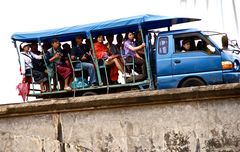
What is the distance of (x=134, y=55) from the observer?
535 inches

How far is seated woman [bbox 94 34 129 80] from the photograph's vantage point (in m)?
13.7

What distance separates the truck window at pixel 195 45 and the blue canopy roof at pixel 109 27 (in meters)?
0.63

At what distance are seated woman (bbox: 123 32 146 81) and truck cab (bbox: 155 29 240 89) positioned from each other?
414 mm

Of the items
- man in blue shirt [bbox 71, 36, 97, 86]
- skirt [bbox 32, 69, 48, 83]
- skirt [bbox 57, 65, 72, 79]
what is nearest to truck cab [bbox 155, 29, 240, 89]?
man in blue shirt [bbox 71, 36, 97, 86]

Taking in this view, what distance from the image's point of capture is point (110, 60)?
13.8 m

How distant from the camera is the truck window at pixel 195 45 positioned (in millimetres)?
12945

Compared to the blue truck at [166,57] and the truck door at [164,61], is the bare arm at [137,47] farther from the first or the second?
the truck door at [164,61]

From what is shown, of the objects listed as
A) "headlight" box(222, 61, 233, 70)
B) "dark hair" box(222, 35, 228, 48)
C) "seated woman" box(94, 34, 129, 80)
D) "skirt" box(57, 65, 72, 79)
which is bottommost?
"skirt" box(57, 65, 72, 79)

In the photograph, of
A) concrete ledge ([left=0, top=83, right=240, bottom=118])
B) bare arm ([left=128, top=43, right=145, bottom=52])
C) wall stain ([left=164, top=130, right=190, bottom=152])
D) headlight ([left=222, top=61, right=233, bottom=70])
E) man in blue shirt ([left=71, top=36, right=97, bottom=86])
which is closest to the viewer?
concrete ledge ([left=0, top=83, right=240, bottom=118])

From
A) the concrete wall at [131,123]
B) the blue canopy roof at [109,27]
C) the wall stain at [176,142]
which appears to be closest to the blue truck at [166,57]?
the blue canopy roof at [109,27]

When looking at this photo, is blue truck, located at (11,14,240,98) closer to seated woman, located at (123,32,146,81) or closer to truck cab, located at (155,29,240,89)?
truck cab, located at (155,29,240,89)

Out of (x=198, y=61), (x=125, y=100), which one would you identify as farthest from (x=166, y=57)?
(x=125, y=100)

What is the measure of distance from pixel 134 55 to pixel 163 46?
63 cm

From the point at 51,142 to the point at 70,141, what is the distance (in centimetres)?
30
